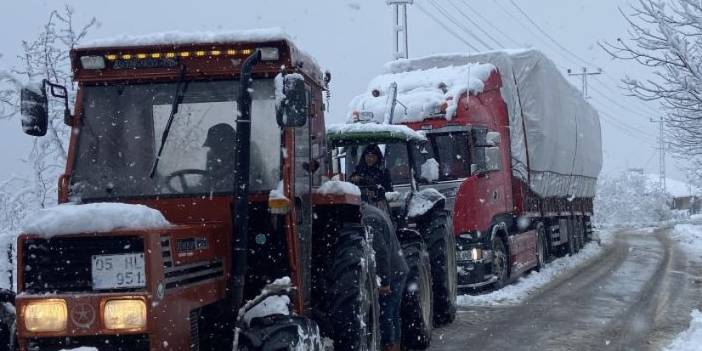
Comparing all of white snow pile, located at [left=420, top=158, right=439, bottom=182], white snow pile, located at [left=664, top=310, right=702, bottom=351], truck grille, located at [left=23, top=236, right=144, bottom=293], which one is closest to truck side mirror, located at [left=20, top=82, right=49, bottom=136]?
truck grille, located at [left=23, top=236, right=144, bottom=293]

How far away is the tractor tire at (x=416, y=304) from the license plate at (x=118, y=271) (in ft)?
15.2

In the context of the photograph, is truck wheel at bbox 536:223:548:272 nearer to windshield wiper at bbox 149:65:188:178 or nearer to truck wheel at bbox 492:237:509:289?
truck wheel at bbox 492:237:509:289

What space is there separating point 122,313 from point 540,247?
14491mm

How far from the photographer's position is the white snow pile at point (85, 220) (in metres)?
4.52

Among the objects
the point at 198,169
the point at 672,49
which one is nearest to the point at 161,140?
the point at 198,169

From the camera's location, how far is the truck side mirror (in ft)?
18.0

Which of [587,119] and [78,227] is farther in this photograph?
[587,119]

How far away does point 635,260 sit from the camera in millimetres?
20922

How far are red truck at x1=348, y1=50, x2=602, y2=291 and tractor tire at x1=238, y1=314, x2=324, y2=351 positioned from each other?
6.43m

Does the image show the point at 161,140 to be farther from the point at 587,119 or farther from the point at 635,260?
the point at 587,119

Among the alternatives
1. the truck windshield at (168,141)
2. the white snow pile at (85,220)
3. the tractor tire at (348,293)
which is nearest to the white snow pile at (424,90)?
the tractor tire at (348,293)

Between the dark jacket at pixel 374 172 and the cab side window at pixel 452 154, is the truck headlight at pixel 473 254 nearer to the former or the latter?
the cab side window at pixel 452 154

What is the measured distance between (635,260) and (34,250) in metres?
18.6

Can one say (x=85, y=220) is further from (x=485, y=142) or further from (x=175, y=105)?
(x=485, y=142)
